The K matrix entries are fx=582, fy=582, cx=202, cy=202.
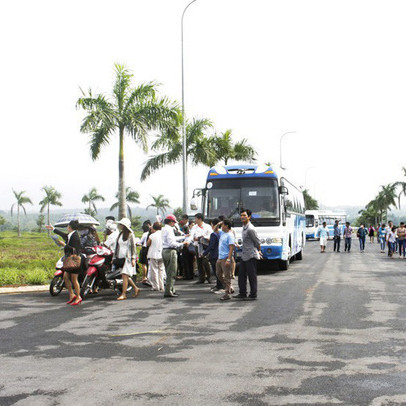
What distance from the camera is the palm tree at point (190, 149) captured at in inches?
1223

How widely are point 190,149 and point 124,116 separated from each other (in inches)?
284

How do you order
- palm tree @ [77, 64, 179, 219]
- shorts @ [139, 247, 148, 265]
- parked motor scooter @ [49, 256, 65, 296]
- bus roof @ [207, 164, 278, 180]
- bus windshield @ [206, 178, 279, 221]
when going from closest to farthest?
parked motor scooter @ [49, 256, 65, 296] → shorts @ [139, 247, 148, 265] → bus windshield @ [206, 178, 279, 221] → bus roof @ [207, 164, 278, 180] → palm tree @ [77, 64, 179, 219]

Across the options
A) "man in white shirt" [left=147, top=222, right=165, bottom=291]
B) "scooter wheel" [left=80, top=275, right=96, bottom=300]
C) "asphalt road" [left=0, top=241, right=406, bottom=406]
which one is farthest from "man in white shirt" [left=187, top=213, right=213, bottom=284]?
"scooter wheel" [left=80, top=275, right=96, bottom=300]

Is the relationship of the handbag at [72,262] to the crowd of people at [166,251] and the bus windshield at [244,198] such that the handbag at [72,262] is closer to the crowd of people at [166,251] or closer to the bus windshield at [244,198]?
the crowd of people at [166,251]

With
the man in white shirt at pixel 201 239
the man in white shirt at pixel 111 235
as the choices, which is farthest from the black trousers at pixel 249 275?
the man in white shirt at pixel 111 235

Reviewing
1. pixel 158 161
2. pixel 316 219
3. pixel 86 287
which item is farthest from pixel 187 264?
pixel 316 219

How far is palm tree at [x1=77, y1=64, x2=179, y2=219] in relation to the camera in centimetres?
2520

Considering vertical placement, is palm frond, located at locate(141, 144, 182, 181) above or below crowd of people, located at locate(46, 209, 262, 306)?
above

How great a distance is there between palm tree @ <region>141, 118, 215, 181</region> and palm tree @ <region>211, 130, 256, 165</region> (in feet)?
4.35

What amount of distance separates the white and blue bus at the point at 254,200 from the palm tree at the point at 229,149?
47.7 ft

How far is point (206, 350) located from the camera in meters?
7.23

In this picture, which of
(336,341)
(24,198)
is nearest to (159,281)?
(336,341)

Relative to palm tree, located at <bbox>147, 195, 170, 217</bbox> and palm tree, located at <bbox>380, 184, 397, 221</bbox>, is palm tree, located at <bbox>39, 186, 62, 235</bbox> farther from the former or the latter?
palm tree, located at <bbox>380, 184, 397, 221</bbox>

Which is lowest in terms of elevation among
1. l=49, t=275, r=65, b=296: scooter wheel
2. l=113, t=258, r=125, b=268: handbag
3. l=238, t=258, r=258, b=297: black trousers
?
l=49, t=275, r=65, b=296: scooter wheel
